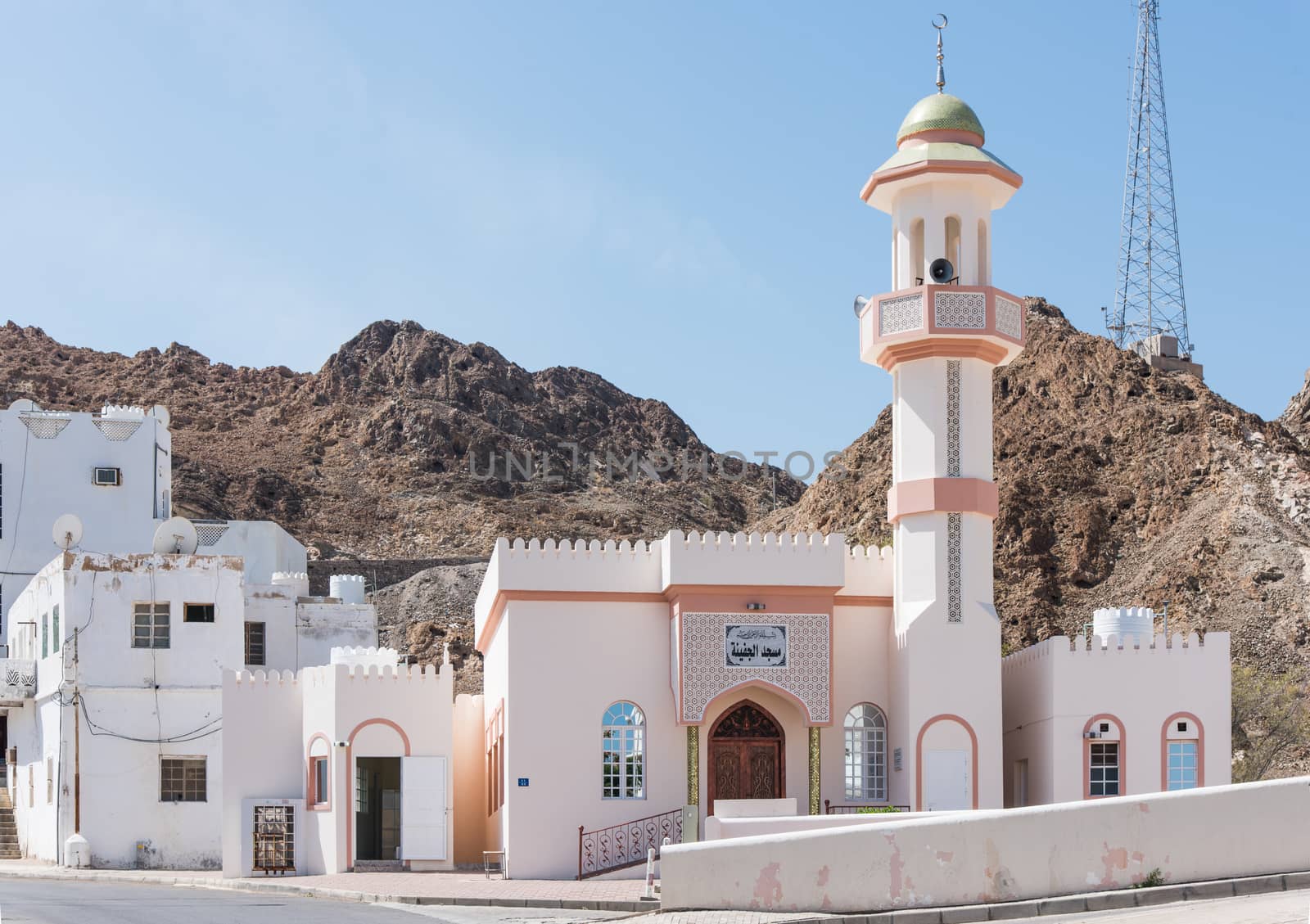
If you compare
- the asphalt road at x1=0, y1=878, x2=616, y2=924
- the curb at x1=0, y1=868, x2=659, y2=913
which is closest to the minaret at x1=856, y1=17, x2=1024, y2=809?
Result: the curb at x1=0, y1=868, x2=659, y2=913

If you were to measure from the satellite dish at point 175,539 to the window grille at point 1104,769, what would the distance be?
57.1ft

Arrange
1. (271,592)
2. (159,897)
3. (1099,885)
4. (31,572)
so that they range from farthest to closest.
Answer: (31,572), (271,592), (159,897), (1099,885)

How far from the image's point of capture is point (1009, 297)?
2436cm

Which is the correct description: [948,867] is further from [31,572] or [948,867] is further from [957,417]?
[31,572]

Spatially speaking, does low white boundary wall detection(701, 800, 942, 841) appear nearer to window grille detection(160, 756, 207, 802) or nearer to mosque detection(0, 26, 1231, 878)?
mosque detection(0, 26, 1231, 878)

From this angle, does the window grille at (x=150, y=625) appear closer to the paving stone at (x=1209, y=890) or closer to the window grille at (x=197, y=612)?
the window grille at (x=197, y=612)

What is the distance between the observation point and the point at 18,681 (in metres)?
33.2

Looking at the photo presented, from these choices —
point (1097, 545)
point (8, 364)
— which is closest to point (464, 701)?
point (1097, 545)

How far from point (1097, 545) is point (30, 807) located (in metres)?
36.1

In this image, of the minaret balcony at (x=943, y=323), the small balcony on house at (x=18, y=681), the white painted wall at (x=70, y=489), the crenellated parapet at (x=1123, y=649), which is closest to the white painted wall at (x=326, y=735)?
the minaret balcony at (x=943, y=323)

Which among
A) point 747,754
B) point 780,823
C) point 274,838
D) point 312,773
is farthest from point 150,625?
point 780,823

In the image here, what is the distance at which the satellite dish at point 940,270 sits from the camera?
79.6 feet

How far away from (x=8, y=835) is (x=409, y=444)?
58.3 metres

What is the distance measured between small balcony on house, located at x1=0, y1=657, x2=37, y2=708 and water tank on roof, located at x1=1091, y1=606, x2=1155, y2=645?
19914 mm
